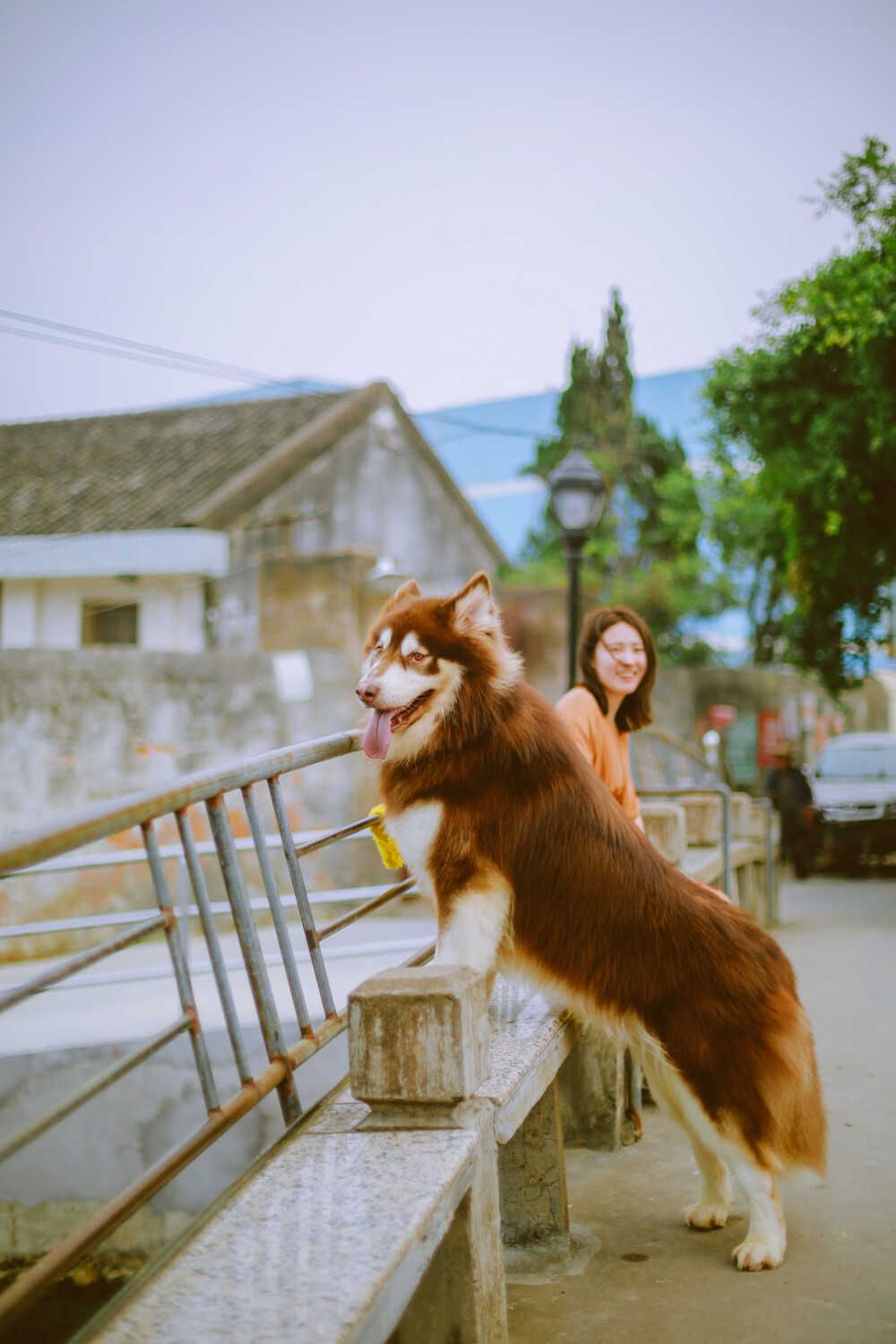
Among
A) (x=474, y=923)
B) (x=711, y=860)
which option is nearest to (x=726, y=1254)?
(x=474, y=923)

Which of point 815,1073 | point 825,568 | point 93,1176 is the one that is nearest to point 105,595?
point 825,568

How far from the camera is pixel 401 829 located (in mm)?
3016

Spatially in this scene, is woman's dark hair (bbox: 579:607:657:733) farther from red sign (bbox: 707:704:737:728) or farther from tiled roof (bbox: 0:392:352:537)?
red sign (bbox: 707:704:737:728)

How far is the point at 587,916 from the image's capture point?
2943mm

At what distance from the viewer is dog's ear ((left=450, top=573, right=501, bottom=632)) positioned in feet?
10.3

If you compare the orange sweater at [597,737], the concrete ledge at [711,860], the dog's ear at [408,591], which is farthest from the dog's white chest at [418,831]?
the concrete ledge at [711,860]

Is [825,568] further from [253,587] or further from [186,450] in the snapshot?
[186,450]

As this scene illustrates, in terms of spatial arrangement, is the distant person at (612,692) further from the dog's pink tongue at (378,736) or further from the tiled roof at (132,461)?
the tiled roof at (132,461)

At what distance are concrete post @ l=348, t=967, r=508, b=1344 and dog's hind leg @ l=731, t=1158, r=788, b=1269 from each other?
88 cm

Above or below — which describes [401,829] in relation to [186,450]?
below

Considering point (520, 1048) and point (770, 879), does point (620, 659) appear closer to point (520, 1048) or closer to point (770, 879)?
point (520, 1048)

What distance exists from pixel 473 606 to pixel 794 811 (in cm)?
1294

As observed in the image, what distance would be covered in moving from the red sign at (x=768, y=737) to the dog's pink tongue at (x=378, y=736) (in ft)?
60.9

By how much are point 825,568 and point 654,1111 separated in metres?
9.78
